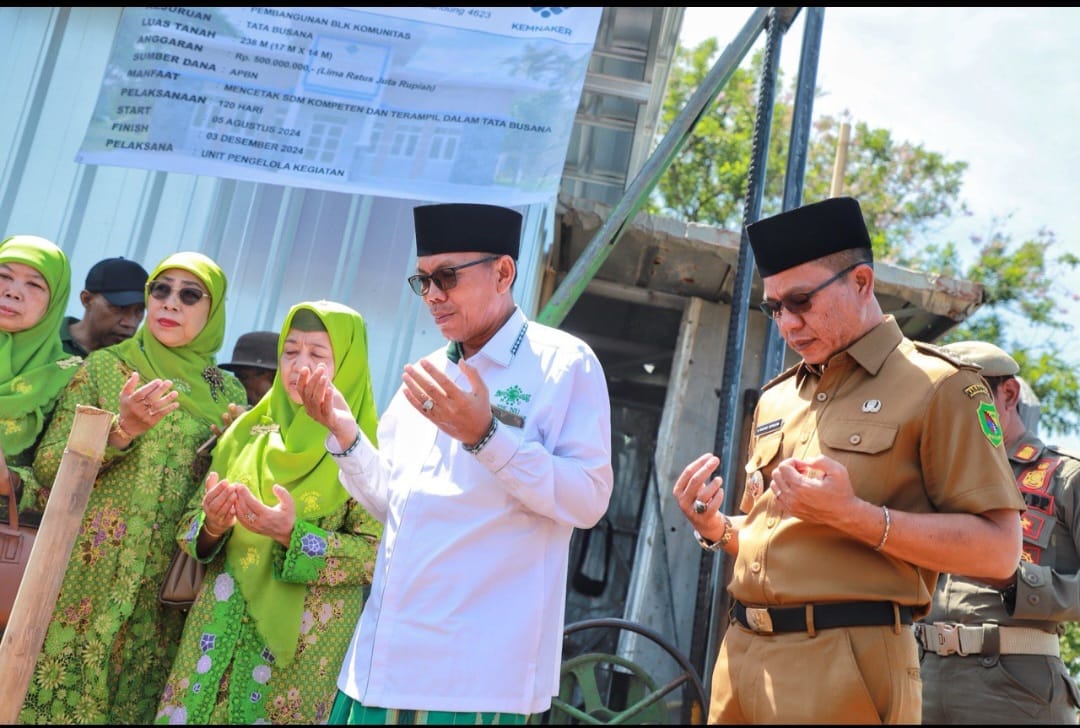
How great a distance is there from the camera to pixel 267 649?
3.07 metres

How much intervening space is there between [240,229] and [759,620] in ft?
12.7

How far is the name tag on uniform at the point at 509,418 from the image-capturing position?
94.0 inches

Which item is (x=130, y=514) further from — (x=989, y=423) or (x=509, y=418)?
(x=989, y=423)

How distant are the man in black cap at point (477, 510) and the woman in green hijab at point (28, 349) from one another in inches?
55.3

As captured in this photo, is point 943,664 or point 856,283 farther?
point 943,664

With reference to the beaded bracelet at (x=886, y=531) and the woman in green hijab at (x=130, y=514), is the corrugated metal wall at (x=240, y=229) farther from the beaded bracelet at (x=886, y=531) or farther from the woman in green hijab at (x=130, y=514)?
the beaded bracelet at (x=886, y=531)

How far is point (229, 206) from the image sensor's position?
521 centimetres

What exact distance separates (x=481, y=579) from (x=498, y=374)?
0.53m

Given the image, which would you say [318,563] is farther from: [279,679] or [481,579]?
[481,579]

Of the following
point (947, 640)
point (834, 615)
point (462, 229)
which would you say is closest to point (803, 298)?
point (834, 615)

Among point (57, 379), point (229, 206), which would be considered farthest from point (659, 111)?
point (57, 379)

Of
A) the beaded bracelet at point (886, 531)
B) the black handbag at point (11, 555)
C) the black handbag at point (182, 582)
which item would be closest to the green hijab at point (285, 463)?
the black handbag at point (182, 582)

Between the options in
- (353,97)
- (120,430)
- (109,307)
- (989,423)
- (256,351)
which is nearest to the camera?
(989,423)

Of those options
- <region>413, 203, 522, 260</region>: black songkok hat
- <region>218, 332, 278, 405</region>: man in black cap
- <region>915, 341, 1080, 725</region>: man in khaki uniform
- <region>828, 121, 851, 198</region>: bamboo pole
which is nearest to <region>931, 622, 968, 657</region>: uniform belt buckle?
<region>915, 341, 1080, 725</region>: man in khaki uniform
